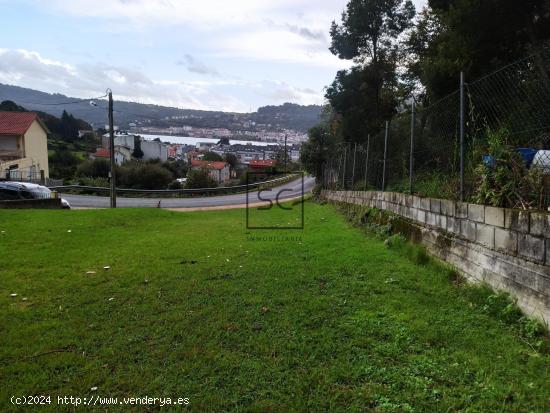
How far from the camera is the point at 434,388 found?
2.47 meters

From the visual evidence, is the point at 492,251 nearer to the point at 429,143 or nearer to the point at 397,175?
the point at 429,143

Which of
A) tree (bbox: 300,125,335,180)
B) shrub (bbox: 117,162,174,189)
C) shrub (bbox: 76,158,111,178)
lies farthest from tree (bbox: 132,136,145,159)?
tree (bbox: 300,125,335,180)

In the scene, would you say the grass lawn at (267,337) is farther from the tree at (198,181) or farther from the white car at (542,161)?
the tree at (198,181)

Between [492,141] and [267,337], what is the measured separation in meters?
3.26

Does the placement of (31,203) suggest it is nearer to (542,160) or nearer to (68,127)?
(542,160)

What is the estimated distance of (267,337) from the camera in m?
3.19

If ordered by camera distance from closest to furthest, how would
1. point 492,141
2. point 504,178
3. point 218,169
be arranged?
point 504,178, point 492,141, point 218,169

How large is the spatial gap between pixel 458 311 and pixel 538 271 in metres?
0.83

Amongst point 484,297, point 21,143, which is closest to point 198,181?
point 21,143

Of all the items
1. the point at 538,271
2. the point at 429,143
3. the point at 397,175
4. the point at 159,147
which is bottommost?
the point at 538,271

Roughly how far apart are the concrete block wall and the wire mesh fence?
0.20 metres

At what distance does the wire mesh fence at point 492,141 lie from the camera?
3.79 metres

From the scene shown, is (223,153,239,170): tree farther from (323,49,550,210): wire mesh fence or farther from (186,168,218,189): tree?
(323,49,550,210): wire mesh fence

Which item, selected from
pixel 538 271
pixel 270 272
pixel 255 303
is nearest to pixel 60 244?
pixel 270 272
